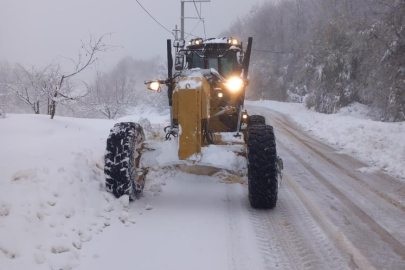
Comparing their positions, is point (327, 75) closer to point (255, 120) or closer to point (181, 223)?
point (255, 120)

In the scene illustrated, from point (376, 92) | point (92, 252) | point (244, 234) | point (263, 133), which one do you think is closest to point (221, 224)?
point (244, 234)

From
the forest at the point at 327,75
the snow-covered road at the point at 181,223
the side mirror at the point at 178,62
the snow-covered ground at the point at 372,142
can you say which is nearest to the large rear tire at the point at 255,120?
the snow-covered road at the point at 181,223

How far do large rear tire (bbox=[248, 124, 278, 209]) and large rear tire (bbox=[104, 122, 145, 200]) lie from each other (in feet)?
5.27

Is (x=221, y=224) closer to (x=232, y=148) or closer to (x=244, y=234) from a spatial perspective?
(x=244, y=234)

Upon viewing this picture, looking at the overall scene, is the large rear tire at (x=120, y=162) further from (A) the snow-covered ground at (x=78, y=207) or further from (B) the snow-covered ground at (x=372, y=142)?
(B) the snow-covered ground at (x=372, y=142)

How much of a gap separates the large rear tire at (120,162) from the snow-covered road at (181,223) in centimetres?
17

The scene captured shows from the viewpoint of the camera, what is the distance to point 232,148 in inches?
186

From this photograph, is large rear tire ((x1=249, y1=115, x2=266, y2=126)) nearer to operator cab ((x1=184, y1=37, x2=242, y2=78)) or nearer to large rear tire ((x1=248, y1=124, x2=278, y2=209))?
operator cab ((x1=184, y1=37, x2=242, y2=78))

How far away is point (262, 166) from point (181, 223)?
128 cm

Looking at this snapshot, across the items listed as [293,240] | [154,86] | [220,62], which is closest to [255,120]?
[220,62]

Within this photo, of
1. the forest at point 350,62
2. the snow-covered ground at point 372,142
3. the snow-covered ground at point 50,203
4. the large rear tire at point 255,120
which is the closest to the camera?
the snow-covered ground at point 50,203

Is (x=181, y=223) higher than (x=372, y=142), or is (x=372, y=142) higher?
(x=372, y=142)

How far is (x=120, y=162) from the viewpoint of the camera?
15.1 feet

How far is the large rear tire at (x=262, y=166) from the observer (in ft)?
14.9
